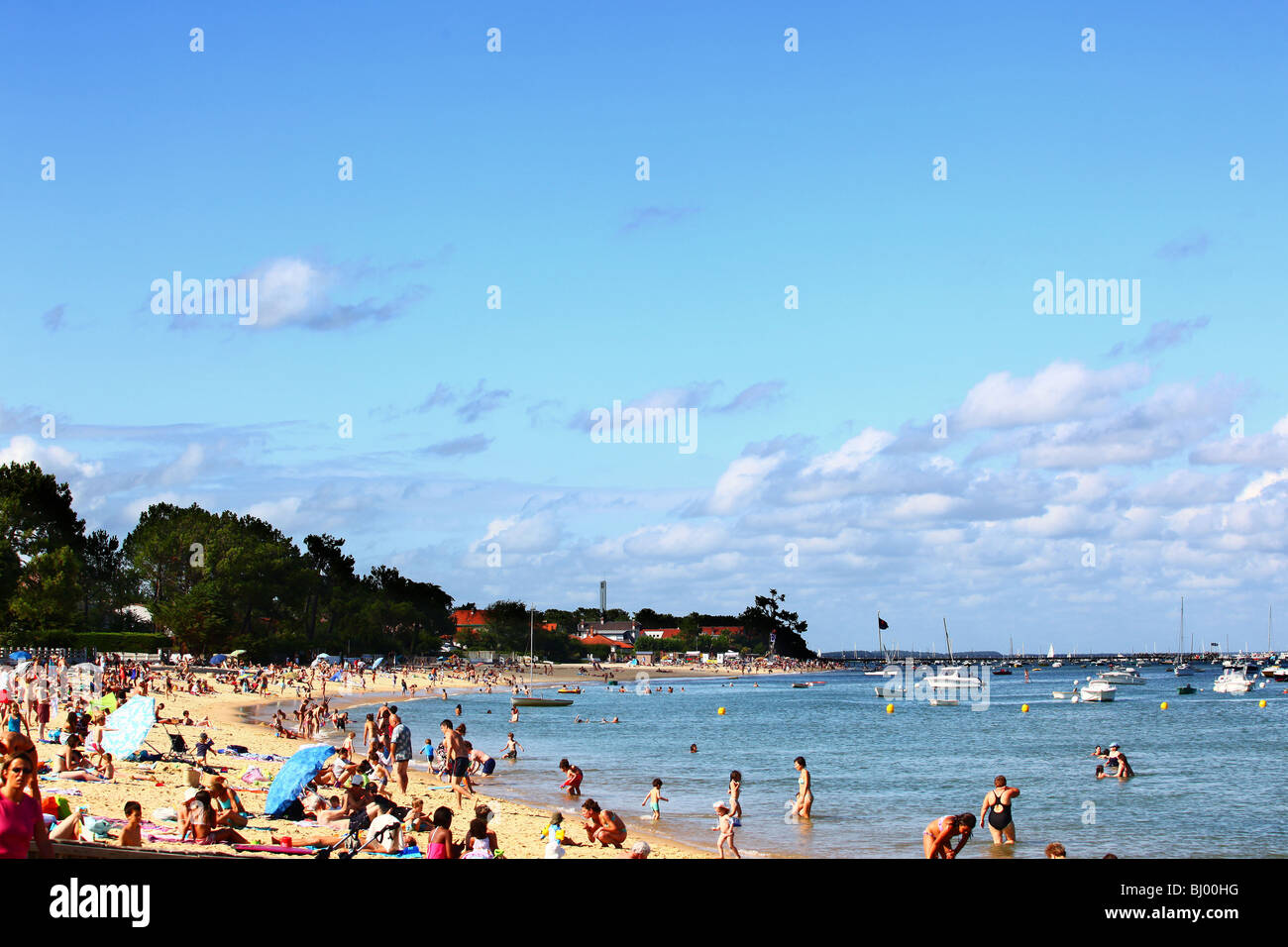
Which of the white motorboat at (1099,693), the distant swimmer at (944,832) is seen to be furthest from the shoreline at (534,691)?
the white motorboat at (1099,693)

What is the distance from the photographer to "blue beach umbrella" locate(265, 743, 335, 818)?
860 inches

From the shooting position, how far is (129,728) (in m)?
25.0

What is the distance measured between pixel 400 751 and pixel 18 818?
20280 mm

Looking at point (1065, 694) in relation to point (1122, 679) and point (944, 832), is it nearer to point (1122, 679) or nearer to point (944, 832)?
point (1122, 679)

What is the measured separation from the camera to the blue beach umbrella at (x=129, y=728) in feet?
81.7

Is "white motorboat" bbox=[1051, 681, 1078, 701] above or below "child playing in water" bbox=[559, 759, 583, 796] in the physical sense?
below

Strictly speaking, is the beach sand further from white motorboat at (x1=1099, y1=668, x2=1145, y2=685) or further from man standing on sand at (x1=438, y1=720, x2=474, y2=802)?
white motorboat at (x1=1099, y1=668, x2=1145, y2=685)

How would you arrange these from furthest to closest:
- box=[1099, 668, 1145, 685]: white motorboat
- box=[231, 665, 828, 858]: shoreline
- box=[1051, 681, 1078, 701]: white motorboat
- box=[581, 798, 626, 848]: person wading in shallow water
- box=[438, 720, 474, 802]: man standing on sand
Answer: box=[1099, 668, 1145, 685]: white motorboat → box=[1051, 681, 1078, 701]: white motorboat → box=[438, 720, 474, 802]: man standing on sand → box=[231, 665, 828, 858]: shoreline → box=[581, 798, 626, 848]: person wading in shallow water

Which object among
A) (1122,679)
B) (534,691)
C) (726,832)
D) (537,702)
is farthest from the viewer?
(1122,679)

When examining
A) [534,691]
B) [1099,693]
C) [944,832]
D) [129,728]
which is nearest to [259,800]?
[129,728]

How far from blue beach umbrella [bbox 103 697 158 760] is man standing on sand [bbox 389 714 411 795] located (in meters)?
6.18

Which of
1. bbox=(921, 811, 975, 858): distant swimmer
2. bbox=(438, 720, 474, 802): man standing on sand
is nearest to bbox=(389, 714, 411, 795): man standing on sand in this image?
bbox=(438, 720, 474, 802): man standing on sand

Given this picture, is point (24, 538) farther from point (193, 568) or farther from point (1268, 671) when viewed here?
point (1268, 671)
